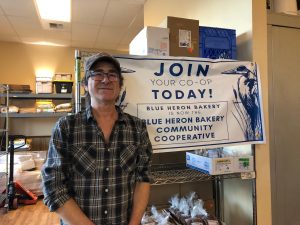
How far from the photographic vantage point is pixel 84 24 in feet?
13.2


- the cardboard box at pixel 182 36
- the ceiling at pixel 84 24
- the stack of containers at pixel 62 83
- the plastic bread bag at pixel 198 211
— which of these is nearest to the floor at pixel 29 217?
the plastic bread bag at pixel 198 211

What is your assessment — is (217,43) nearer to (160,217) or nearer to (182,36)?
(182,36)

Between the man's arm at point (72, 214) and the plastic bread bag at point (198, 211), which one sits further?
the plastic bread bag at point (198, 211)

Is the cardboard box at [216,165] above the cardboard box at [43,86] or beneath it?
beneath

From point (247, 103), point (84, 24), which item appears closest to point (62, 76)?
Answer: point (84, 24)

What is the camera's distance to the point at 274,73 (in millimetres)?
1845

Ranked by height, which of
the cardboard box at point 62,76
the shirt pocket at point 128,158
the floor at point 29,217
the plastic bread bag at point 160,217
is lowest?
the floor at point 29,217

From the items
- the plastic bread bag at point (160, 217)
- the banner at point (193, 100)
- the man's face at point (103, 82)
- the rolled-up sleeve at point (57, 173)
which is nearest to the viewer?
the rolled-up sleeve at point (57, 173)

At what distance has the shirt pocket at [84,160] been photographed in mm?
1113

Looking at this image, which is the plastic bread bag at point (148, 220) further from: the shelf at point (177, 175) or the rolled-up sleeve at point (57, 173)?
the rolled-up sleeve at point (57, 173)

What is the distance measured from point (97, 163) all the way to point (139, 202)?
285 millimetres

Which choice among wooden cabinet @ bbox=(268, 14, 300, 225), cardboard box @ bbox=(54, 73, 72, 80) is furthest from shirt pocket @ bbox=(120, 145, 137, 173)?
cardboard box @ bbox=(54, 73, 72, 80)

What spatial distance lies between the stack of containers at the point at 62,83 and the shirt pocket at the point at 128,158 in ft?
13.4

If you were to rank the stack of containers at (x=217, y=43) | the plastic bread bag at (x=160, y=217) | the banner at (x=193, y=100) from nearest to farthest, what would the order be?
the banner at (x=193, y=100), the plastic bread bag at (x=160, y=217), the stack of containers at (x=217, y=43)
